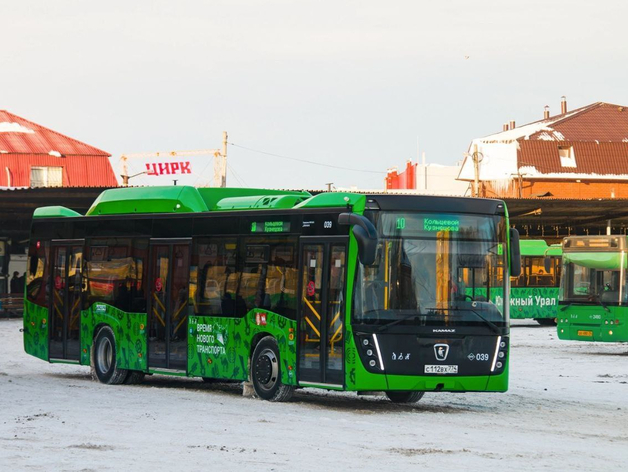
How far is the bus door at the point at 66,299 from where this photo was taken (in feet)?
68.7

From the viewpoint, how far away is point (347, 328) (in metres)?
15.6

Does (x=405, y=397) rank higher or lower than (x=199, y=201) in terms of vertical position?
lower

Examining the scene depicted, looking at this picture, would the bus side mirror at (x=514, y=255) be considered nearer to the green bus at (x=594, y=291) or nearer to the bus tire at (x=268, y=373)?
the bus tire at (x=268, y=373)

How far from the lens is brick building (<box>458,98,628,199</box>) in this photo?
86.0m

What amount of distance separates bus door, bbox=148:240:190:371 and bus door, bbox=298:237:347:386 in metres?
2.82

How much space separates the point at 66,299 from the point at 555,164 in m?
68.1

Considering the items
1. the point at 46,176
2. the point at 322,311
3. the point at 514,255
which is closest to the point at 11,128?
the point at 46,176

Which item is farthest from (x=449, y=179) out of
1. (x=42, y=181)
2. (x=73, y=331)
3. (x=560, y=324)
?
(x=73, y=331)

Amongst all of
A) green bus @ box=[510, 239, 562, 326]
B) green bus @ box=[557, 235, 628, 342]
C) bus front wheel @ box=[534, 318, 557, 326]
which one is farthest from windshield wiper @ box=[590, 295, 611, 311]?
bus front wheel @ box=[534, 318, 557, 326]

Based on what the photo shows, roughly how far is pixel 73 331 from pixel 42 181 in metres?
57.0

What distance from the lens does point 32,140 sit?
7850cm

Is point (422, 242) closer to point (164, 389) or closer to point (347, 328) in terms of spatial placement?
point (347, 328)

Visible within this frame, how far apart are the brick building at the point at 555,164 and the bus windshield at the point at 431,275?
6924cm

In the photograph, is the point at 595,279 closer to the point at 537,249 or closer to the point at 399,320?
the point at 537,249
